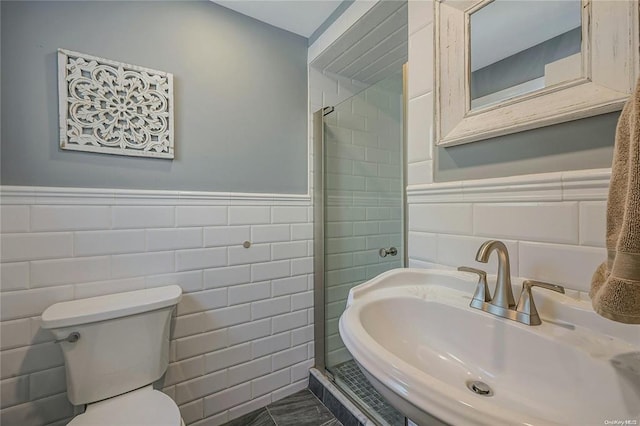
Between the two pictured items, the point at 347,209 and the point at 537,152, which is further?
the point at 347,209

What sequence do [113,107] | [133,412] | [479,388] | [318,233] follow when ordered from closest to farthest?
[479,388] → [133,412] → [113,107] → [318,233]

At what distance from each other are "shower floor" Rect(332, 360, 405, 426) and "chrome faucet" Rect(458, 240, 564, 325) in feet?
2.55

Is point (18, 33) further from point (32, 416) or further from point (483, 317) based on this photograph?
point (483, 317)

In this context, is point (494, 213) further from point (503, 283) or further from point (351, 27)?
point (351, 27)

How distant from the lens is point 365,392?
4.59ft

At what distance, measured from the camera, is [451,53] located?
843 millimetres

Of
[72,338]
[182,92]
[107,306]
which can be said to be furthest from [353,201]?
[72,338]

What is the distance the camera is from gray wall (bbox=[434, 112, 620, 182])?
0.59 meters

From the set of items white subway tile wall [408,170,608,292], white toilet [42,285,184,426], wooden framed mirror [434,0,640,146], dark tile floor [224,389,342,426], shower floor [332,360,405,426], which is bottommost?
dark tile floor [224,389,342,426]

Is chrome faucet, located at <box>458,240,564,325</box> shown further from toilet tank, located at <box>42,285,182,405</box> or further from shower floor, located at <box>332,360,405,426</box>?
toilet tank, located at <box>42,285,182,405</box>

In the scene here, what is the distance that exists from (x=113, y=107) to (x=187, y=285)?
2.77ft

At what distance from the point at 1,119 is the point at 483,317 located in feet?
5.53

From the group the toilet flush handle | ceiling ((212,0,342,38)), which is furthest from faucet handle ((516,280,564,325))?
ceiling ((212,0,342,38))

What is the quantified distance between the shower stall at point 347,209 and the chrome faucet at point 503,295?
32.3 inches
